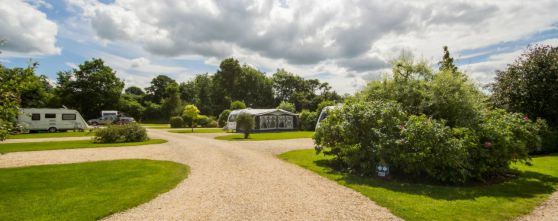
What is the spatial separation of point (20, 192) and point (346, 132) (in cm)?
847

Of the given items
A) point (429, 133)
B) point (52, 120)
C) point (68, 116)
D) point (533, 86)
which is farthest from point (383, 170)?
point (52, 120)

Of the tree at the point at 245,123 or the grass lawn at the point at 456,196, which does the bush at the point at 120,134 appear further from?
the grass lawn at the point at 456,196

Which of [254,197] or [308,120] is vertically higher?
[308,120]

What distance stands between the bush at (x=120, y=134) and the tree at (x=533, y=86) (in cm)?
1982

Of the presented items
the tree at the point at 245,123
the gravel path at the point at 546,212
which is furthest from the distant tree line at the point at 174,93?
the gravel path at the point at 546,212

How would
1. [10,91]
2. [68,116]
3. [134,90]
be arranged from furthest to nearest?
[134,90]
[68,116]
[10,91]

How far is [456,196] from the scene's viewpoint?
282 inches

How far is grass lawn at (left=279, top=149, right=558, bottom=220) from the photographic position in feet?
19.2

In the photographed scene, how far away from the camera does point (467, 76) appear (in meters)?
11.1

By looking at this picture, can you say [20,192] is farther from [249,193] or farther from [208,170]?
[249,193]

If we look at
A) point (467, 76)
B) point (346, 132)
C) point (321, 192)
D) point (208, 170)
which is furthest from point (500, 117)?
point (208, 170)

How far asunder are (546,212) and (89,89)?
53.1m

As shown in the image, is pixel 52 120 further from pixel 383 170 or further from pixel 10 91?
pixel 383 170

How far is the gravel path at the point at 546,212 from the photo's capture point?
227 inches
